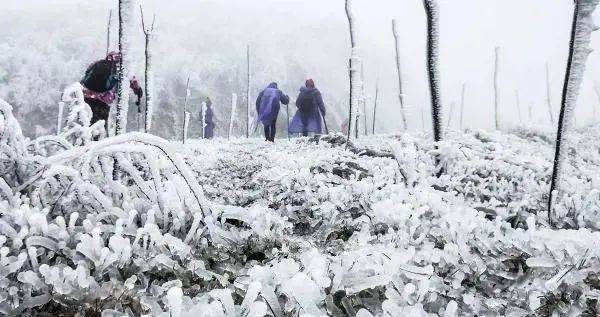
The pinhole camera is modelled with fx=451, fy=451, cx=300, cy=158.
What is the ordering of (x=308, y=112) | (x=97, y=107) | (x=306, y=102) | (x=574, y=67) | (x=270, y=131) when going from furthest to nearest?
(x=270, y=131) → (x=308, y=112) → (x=306, y=102) → (x=97, y=107) → (x=574, y=67)

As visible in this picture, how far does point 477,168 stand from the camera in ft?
17.5

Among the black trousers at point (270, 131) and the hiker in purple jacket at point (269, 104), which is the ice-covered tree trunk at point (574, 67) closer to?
the hiker in purple jacket at point (269, 104)

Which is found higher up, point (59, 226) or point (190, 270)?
point (59, 226)

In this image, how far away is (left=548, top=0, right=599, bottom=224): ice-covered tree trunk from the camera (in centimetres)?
355

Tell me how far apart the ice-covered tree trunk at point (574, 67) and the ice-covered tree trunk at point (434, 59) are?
2200 mm

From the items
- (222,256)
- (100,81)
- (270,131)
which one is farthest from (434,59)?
(270,131)

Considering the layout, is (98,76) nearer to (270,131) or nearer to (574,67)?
(574,67)

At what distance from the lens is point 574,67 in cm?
359

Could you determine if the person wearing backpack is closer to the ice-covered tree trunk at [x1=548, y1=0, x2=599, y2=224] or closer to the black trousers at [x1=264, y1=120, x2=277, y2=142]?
the ice-covered tree trunk at [x1=548, y1=0, x2=599, y2=224]

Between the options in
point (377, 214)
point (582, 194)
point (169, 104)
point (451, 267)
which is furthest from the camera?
point (169, 104)

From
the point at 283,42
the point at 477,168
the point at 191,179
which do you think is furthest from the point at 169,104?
the point at 191,179

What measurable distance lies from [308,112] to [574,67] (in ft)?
39.9

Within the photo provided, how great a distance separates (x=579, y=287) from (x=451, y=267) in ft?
1.39

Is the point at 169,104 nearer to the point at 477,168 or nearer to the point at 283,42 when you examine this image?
the point at 283,42
